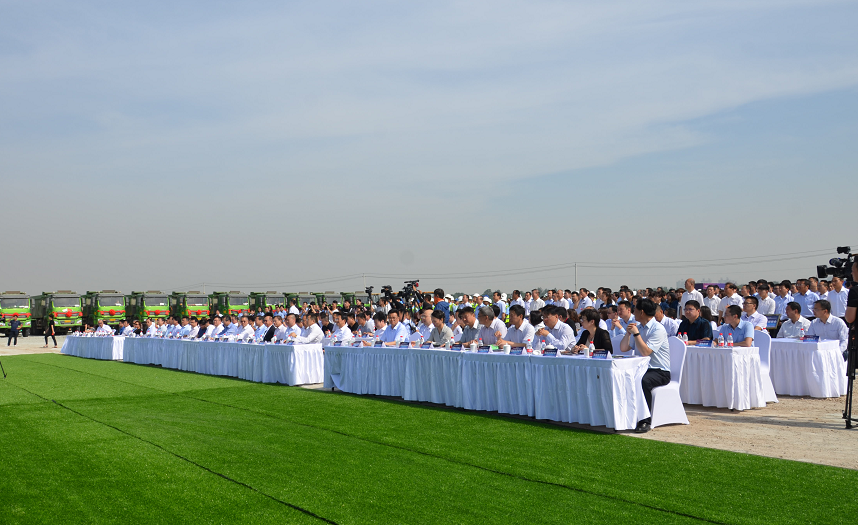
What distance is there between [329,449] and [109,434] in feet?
9.67

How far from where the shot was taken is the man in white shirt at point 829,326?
36.3 ft

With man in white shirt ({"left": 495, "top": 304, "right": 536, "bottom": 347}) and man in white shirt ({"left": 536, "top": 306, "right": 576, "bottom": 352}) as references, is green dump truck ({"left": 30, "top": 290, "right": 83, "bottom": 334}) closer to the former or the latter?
man in white shirt ({"left": 495, "top": 304, "right": 536, "bottom": 347})

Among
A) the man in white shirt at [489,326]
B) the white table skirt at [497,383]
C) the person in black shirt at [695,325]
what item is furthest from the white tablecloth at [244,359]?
the person in black shirt at [695,325]

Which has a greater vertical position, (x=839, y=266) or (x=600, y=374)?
(x=839, y=266)

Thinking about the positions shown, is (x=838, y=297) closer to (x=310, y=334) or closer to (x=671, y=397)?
(x=671, y=397)

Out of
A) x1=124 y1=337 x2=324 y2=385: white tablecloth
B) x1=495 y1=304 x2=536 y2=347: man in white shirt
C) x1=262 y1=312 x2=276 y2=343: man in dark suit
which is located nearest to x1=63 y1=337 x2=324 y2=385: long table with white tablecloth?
x1=124 y1=337 x2=324 y2=385: white tablecloth

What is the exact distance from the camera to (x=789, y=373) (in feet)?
35.4

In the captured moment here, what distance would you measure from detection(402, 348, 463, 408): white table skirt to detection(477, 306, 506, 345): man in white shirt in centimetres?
72

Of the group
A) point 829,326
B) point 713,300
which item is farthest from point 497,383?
point 713,300

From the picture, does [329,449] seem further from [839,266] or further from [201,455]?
[839,266]

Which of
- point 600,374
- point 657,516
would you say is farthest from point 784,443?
point 657,516

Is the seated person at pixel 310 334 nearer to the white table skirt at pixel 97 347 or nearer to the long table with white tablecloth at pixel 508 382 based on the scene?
the long table with white tablecloth at pixel 508 382

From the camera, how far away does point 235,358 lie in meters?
15.5

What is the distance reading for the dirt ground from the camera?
6.62 metres
